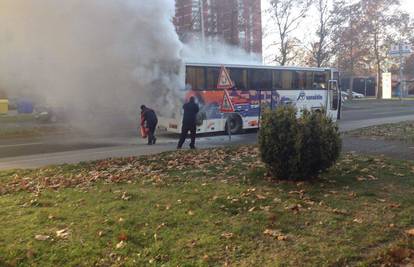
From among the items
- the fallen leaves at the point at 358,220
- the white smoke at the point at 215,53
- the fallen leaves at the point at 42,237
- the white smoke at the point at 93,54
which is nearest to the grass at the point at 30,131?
the white smoke at the point at 93,54

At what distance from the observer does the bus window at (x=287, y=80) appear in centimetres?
2233

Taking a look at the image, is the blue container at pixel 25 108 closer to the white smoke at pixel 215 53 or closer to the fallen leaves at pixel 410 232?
the white smoke at pixel 215 53

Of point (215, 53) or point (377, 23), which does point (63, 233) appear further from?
point (377, 23)

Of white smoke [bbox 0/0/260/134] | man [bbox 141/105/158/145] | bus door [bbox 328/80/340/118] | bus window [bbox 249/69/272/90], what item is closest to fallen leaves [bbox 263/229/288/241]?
man [bbox 141/105/158/145]

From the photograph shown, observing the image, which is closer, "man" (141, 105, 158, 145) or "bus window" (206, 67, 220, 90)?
"man" (141, 105, 158, 145)

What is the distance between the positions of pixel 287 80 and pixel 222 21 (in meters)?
11.6

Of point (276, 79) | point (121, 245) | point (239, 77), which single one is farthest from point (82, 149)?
point (121, 245)

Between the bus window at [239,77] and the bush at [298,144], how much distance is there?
12299mm

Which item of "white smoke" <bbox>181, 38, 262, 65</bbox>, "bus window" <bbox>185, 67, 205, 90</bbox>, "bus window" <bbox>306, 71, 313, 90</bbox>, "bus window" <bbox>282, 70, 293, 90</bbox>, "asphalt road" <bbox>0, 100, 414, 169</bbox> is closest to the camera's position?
"asphalt road" <bbox>0, 100, 414, 169</bbox>

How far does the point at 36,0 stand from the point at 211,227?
40.8ft

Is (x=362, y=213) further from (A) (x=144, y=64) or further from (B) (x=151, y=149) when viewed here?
(A) (x=144, y=64)

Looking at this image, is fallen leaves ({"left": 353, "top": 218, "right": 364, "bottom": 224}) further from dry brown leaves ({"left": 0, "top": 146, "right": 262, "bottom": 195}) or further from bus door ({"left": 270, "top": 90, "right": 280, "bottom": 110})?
bus door ({"left": 270, "top": 90, "right": 280, "bottom": 110})

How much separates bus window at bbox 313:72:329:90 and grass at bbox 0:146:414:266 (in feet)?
51.6

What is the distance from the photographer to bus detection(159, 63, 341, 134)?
18.8 meters
